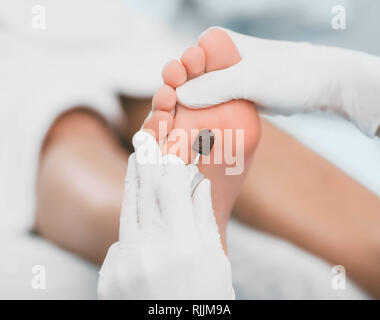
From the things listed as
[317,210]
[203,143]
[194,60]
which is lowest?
[317,210]

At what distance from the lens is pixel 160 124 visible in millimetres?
629

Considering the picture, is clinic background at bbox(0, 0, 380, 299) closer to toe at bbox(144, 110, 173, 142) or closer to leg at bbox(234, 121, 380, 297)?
leg at bbox(234, 121, 380, 297)

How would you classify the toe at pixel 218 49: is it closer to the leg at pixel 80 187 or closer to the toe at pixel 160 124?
the toe at pixel 160 124

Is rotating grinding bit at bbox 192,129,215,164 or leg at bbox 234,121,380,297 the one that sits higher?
rotating grinding bit at bbox 192,129,215,164

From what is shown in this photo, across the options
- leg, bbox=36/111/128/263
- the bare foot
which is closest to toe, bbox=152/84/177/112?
the bare foot

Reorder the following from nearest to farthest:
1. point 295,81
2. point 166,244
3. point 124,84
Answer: point 166,244, point 295,81, point 124,84

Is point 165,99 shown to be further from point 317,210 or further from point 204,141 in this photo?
point 317,210

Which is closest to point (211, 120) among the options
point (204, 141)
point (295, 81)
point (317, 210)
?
point (204, 141)

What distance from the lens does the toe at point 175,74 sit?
0.63 meters

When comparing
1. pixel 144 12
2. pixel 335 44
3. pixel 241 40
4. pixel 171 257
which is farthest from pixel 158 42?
pixel 171 257

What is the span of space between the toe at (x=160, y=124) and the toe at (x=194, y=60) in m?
0.07

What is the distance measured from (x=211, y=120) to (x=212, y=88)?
4 cm

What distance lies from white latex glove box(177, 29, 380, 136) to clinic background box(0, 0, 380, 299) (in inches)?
3.3

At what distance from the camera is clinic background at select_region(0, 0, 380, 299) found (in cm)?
73
